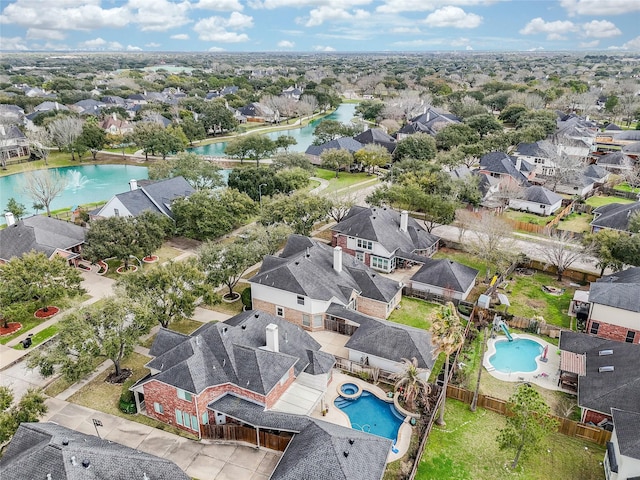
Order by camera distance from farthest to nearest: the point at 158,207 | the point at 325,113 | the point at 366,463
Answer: the point at 325,113
the point at 158,207
the point at 366,463

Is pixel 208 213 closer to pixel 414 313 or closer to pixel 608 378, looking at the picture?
pixel 414 313

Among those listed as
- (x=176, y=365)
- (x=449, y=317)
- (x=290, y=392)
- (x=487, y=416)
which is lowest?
(x=487, y=416)

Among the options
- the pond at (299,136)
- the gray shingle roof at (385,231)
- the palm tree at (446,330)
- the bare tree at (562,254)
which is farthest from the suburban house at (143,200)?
the bare tree at (562,254)

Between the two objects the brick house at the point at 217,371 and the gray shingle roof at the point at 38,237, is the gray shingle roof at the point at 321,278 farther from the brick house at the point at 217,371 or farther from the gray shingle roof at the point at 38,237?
the gray shingle roof at the point at 38,237

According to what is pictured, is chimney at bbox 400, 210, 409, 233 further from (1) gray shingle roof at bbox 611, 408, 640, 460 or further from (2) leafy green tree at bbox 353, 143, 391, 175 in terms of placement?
(2) leafy green tree at bbox 353, 143, 391, 175

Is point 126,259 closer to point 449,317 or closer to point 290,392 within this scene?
point 290,392

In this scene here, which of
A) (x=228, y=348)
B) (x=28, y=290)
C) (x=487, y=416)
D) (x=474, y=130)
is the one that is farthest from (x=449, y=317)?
(x=474, y=130)

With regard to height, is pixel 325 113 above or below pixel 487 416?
above
